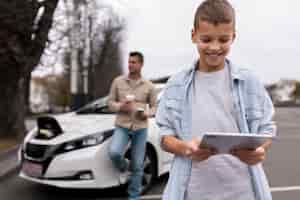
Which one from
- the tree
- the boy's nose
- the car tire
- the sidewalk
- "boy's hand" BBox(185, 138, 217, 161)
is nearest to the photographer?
"boy's hand" BBox(185, 138, 217, 161)

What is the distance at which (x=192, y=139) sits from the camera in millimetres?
1905

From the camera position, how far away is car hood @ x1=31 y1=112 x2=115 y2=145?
18.3 ft

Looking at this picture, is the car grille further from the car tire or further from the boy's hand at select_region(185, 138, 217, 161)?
the boy's hand at select_region(185, 138, 217, 161)

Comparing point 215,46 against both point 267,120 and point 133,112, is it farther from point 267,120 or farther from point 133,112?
point 133,112

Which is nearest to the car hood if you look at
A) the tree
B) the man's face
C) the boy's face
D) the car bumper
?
the car bumper

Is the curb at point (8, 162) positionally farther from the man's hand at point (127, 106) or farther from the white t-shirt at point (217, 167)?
the white t-shirt at point (217, 167)

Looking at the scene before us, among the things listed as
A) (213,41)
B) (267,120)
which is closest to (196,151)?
(267,120)

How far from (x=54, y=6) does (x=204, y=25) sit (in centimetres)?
1015

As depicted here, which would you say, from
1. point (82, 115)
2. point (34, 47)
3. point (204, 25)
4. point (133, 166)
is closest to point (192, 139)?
point (204, 25)

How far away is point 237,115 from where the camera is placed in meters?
1.91

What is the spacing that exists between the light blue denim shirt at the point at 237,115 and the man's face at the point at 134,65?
9.86 feet

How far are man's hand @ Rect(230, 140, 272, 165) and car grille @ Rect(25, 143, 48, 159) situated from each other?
4090 mm

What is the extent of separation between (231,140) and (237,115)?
0.81 ft

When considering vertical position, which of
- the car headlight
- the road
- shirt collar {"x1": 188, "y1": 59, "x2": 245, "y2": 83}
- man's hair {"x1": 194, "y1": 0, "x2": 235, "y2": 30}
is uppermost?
man's hair {"x1": 194, "y1": 0, "x2": 235, "y2": 30}
